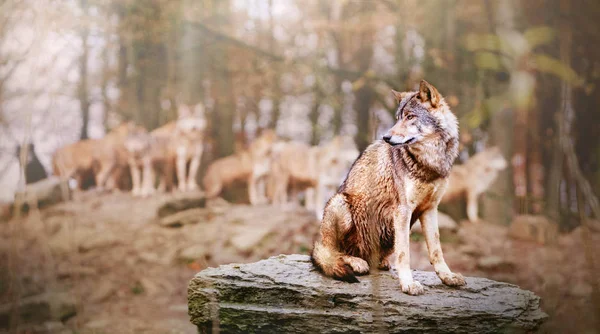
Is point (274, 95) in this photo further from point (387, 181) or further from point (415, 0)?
point (387, 181)

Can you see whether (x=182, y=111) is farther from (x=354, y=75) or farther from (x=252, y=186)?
(x=354, y=75)

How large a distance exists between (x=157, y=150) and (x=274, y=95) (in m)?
1.86

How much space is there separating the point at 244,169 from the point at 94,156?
6.79ft

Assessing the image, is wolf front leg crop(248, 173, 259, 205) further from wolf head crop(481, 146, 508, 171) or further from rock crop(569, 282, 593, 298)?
rock crop(569, 282, 593, 298)

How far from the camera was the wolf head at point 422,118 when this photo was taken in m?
2.64

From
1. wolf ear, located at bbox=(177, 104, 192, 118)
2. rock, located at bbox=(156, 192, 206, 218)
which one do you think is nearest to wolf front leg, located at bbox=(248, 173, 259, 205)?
rock, located at bbox=(156, 192, 206, 218)

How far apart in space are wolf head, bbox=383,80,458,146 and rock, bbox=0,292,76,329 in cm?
466

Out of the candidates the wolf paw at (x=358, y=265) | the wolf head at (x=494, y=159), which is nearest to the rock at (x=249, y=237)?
the wolf head at (x=494, y=159)

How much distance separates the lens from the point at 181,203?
6.38m

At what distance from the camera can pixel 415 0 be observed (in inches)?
259

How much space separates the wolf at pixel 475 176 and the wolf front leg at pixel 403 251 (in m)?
3.98

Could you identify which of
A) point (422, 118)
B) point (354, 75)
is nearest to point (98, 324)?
point (422, 118)

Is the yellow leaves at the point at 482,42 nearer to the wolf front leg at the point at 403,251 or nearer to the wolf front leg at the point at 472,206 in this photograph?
the wolf front leg at the point at 472,206

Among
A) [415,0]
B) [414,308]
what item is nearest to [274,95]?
[415,0]
